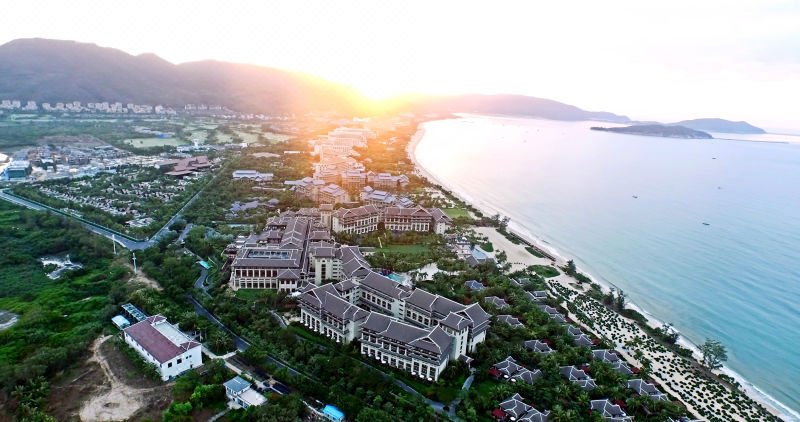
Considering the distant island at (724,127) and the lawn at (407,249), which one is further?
the distant island at (724,127)

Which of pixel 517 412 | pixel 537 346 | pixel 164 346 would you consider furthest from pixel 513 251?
pixel 164 346

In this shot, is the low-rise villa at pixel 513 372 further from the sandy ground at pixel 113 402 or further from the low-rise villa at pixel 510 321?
the sandy ground at pixel 113 402

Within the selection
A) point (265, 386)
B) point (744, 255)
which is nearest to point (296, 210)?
point (265, 386)

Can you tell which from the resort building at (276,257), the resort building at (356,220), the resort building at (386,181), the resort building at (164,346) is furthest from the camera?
the resort building at (386,181)

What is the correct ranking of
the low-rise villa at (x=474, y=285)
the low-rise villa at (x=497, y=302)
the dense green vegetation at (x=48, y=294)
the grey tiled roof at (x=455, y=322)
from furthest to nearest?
the low-rise villa at (x=474, y=285) < the low-rise villa at (x=497, y=302) < the grey tiled roof at (x=455, y=322) < the dense green vegetation at (x=48, y=294)

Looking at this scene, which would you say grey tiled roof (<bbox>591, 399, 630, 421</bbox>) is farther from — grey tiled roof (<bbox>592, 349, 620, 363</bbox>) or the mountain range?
the mountain range

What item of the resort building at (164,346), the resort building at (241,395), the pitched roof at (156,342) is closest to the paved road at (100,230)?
the pitched roof at (156,342)

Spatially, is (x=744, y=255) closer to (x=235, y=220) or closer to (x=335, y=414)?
(x=335, y=414)
